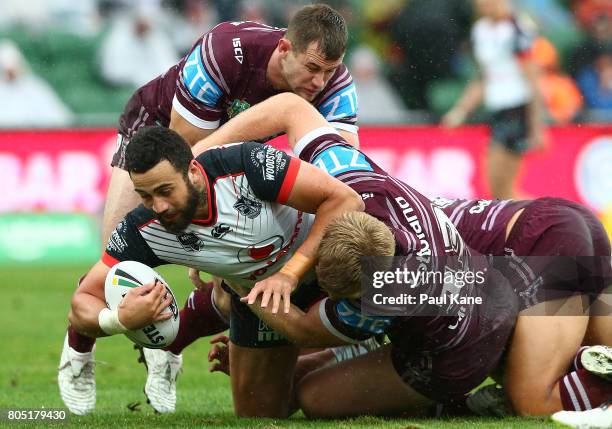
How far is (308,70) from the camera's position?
22.5 ft

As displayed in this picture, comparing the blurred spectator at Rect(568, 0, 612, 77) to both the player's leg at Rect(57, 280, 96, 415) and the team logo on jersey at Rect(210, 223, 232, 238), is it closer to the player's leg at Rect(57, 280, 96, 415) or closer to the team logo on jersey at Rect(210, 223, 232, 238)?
the player's leg at Rect(57, 280, 96, 415)

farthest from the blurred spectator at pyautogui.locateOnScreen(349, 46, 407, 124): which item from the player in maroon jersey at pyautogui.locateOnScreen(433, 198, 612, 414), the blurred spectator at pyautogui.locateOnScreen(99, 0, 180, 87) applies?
the player in maroon jersey at pyautogui.locateOnScreen(433, 198, 612, 414)

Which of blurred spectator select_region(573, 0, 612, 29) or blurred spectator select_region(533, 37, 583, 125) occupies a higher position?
blurred spectator select_region(573, 0, 612, 29)

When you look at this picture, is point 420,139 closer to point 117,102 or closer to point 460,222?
point 117,102

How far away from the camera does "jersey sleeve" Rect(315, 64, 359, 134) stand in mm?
7230

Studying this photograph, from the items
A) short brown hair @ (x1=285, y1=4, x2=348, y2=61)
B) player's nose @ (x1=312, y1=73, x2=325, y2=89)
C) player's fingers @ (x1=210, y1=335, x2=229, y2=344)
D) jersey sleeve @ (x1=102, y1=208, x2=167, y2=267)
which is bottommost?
player's fingers @ (x1=210, y1=335, x2=229, y2=344)

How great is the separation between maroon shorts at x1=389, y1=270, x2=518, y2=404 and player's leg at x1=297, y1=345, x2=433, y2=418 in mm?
58

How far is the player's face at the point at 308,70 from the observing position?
6832 mm

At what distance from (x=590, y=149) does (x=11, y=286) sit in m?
8.17

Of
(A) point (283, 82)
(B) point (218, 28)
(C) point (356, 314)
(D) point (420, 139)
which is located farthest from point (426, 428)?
(D) point (420, 139)

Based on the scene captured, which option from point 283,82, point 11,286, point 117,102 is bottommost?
point 11,286

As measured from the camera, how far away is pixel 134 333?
5812 millimetres

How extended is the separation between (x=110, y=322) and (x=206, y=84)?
194 cm

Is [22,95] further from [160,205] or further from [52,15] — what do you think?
[160,205]
